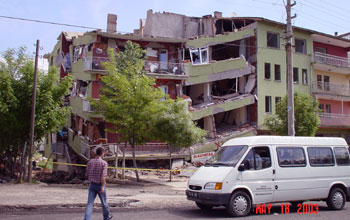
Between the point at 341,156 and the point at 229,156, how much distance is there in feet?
13.7

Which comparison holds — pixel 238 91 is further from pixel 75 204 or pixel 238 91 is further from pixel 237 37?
pixel 75 204

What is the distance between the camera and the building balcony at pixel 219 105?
28.9 metres

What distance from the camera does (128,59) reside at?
24.5 metres

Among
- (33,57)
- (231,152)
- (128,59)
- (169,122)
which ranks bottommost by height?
(231,152)

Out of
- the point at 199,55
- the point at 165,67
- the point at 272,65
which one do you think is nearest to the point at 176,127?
the point at 165,67

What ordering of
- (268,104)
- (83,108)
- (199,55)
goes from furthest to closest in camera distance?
1. (268,104)
2. (199,55)
3. (83,108)

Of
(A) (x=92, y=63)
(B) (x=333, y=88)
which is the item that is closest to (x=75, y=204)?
(A) (x=92, y=63)

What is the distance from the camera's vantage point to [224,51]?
116 feet

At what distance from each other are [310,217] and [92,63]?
2151 cm

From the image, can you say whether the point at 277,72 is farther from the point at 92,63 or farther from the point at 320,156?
the point at 320,156

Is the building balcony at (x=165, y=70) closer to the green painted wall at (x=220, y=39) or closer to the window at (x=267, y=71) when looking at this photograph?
the green painted wall at (x=220, y=39)

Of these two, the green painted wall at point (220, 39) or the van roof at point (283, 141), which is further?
the green painted wall at point (220, 39)

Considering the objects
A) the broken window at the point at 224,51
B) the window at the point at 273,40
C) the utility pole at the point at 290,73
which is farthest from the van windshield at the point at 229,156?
the window at the point at 273,40

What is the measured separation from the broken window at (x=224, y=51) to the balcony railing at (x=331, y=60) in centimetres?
838
